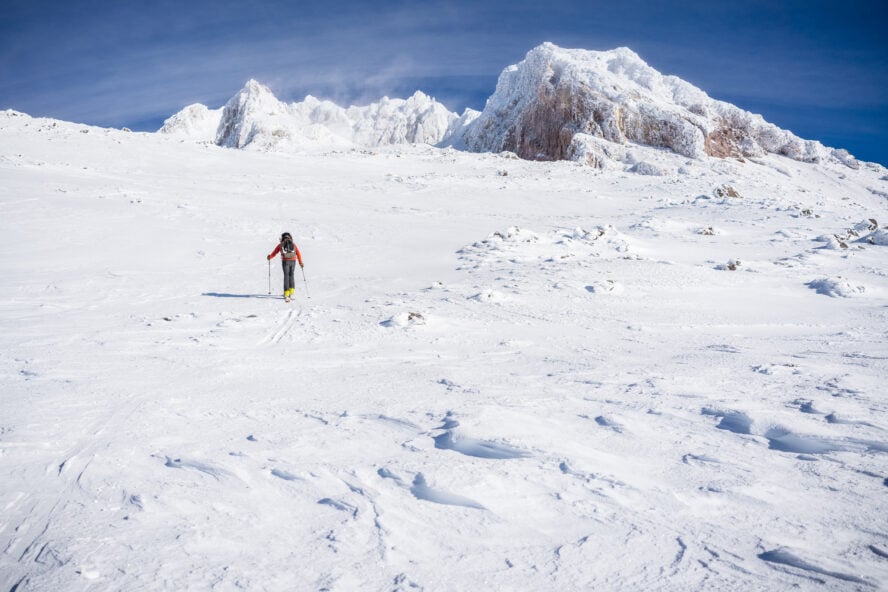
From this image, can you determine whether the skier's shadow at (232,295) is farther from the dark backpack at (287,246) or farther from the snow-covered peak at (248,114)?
the snow-covered peak at (248,114)

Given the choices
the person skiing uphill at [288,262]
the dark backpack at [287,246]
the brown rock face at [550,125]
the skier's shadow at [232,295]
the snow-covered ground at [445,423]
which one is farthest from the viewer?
the brown rock face at [550,125]

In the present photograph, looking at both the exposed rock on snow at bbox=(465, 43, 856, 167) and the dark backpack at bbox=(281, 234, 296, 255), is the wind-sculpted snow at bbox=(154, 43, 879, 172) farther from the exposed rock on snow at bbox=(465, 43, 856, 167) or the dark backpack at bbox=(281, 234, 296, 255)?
the dark backpack at bbox=(281, 234, 296, 255)

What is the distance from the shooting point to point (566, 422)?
4012 millimetres

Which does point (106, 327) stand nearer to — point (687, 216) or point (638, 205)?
point (687, 216)

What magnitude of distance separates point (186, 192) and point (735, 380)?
68.5 feet

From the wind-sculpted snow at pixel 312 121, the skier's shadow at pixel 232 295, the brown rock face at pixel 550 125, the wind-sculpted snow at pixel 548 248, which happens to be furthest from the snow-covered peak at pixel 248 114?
the skier's shadow at pixel 232 295

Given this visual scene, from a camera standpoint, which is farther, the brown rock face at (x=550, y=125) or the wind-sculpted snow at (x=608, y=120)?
the brown rock face at (x=550, y=125)

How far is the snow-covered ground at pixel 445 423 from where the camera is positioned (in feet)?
8.42

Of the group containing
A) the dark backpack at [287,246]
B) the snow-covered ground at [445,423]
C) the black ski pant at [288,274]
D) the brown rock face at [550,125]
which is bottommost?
the snow-covered ground at [445,423]

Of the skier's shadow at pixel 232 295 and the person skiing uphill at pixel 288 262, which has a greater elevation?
the person skiing uphill at pixel 288 262

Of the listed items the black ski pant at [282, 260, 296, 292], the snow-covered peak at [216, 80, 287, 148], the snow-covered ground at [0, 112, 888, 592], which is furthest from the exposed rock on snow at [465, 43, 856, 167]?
the snow-covered peak at [216, 80, 287, 148]

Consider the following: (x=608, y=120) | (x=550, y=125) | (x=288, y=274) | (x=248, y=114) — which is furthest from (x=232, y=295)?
(x=248, y=114)

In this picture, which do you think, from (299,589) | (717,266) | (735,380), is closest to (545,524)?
(299,589)

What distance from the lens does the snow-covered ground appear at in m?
2.57
